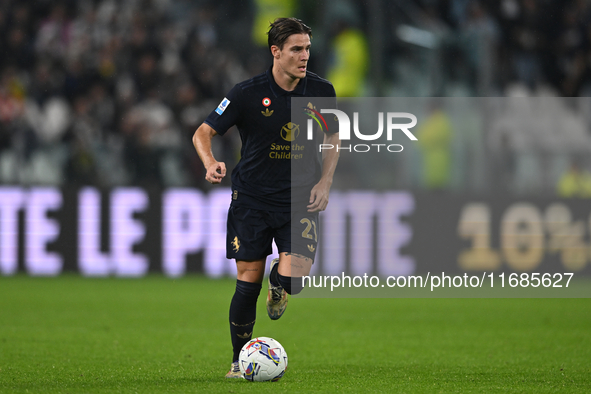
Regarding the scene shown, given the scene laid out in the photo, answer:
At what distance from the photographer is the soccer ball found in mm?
4641

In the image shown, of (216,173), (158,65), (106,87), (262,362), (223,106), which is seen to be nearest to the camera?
(216,173)

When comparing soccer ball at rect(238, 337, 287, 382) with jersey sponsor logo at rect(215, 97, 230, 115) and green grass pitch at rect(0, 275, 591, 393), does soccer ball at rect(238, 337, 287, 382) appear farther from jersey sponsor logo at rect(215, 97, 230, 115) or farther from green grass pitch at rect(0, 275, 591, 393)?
jersey sponsor logo at rect(215, 97, 230, 115)

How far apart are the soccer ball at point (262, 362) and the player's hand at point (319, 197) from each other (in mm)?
828

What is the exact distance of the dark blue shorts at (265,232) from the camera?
486cm

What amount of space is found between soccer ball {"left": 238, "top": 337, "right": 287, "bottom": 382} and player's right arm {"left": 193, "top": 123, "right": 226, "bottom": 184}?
3.15 feet

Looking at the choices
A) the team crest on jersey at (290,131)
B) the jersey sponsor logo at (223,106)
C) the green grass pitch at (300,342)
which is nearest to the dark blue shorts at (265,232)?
the team crest on jersey at (290,131)

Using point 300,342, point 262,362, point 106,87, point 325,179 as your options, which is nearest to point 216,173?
point 325,179

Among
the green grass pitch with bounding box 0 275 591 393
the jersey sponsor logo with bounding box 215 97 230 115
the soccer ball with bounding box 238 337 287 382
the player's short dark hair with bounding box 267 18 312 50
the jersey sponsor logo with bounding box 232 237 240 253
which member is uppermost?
the player's short dark hair with bounding box 267 18 312 50

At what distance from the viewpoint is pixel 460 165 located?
10.9 m

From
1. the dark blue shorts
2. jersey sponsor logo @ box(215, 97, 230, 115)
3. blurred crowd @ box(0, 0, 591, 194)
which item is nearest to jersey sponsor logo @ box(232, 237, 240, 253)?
the dark blue shorts

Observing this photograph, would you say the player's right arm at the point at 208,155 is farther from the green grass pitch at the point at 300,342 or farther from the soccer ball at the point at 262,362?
the green grass pitch at the point at 300,342

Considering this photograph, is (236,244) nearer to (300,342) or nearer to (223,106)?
(223,106)

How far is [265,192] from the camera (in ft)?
16.2

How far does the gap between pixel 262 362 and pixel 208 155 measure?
1201 mm
